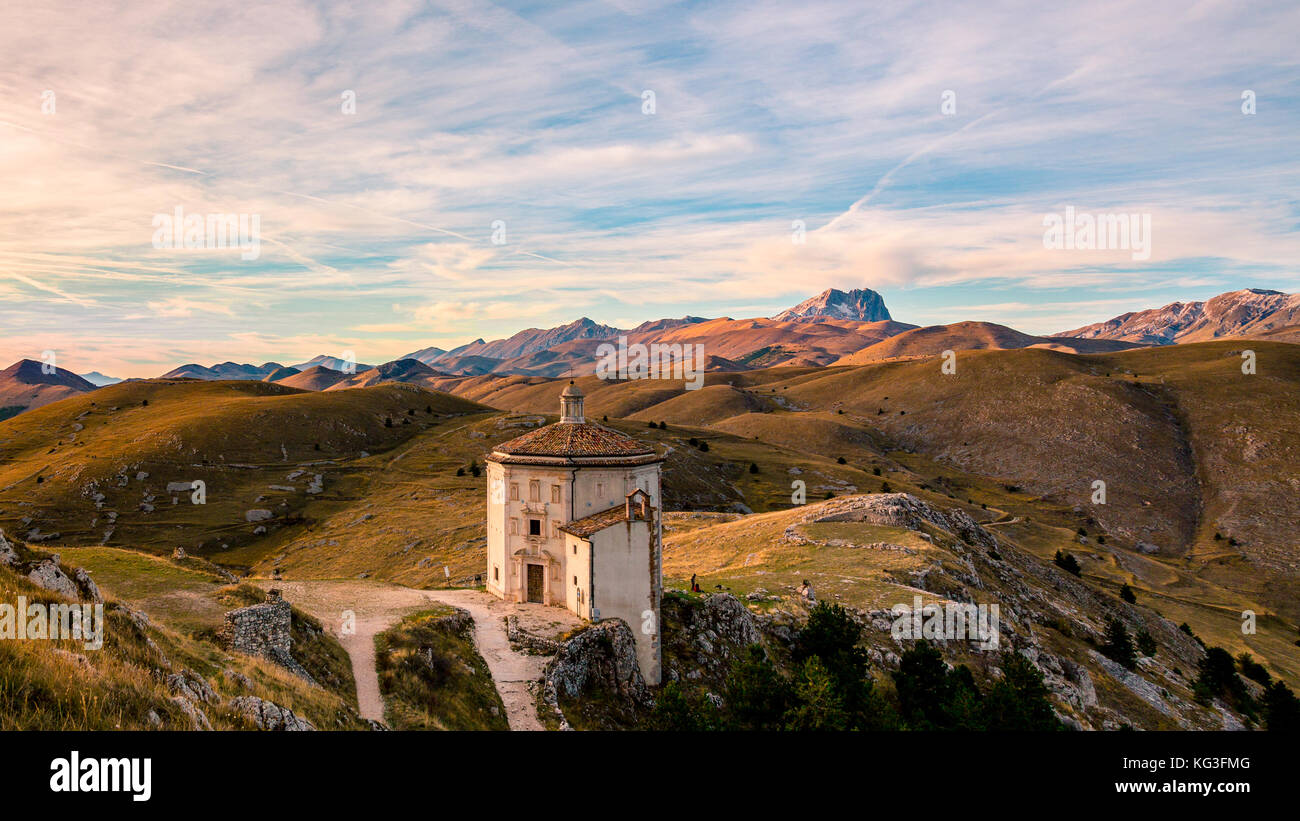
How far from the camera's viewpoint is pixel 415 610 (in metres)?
39.2

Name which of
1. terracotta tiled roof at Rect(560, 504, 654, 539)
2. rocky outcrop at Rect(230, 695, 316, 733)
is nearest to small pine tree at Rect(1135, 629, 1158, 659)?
terracotta tiled roof at Rect(560, 504, 654, 539)

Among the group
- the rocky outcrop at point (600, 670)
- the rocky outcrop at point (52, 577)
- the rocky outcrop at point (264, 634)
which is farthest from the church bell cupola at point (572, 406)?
the rocky outcrop at point (52, 577)

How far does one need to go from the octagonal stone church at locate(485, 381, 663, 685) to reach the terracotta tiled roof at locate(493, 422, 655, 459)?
0.07m

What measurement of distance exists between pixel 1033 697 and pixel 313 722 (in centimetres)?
3721

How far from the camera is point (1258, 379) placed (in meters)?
197

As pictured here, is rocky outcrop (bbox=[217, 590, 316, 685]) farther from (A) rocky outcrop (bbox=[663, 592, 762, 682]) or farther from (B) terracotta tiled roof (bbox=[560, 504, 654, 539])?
(A) rocky outcrop (bbox=[663, 592, 762, 682])

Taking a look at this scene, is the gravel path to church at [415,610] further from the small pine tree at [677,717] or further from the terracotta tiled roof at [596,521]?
the small pine tree at [677,717]

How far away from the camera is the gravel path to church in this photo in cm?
3067

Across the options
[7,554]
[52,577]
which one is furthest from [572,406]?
[7,554]

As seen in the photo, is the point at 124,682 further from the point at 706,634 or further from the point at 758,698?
the point at 706,634
